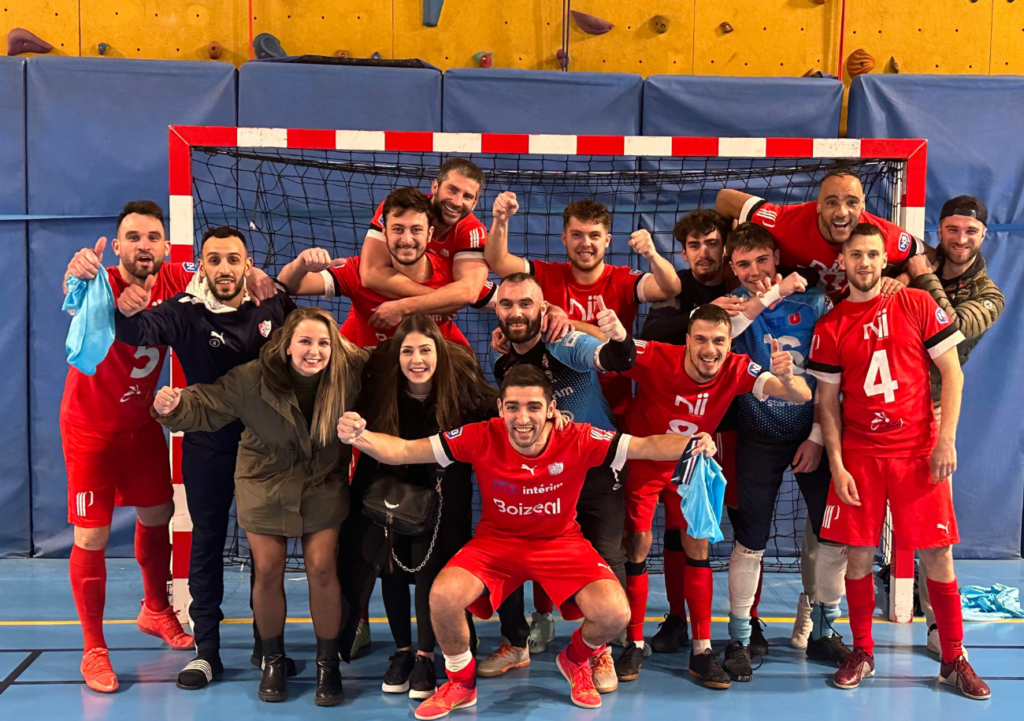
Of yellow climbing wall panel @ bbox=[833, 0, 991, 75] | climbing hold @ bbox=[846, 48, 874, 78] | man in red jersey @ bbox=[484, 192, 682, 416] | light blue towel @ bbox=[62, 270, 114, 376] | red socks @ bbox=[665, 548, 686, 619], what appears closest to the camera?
light blue towel @ bbox=[62, 270, 114, 376]

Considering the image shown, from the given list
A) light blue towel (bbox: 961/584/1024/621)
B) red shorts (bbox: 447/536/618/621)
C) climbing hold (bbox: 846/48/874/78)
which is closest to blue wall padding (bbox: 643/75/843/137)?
climbing hold (bbox: 846/48/874/78)

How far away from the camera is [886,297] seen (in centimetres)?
402

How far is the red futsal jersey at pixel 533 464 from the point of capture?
12.4 ft

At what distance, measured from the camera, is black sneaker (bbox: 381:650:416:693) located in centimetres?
388

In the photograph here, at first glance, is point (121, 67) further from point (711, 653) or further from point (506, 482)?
point (711, 653)

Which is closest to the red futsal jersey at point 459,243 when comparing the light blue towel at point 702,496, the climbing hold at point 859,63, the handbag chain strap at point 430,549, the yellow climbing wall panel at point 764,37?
the handbag chain strap at point 430,549

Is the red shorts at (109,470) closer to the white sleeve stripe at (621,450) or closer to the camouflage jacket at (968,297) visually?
the white sleeve stripe at (621,450)

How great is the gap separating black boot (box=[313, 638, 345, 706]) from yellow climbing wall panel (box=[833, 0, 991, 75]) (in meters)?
5.71

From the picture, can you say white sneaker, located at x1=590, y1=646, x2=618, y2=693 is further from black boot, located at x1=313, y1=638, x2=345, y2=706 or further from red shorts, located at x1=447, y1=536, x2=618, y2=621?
black boot, located at x1=313, y1=638, x2=345, y2=706

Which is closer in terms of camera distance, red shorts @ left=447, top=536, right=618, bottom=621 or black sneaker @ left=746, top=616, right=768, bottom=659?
red shorts @ left=447, top=536, right=618, bottom=621

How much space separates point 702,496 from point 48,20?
5.89m

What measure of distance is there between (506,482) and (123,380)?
76.9 inches

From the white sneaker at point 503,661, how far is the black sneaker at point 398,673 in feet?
1.20

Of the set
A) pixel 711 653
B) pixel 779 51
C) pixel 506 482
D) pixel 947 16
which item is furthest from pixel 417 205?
pixel 947 16
